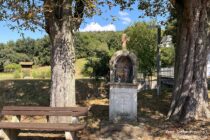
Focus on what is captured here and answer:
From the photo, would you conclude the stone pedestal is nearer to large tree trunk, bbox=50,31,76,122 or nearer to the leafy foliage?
large tree trunk, bbox=50,31,76,122

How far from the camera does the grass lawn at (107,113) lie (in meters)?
8.34

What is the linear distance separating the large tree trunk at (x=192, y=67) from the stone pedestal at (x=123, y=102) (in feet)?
4.21

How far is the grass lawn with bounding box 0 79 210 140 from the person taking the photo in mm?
8344

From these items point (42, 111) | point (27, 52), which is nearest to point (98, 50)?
point (42, 111)

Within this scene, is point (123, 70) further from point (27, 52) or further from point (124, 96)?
point (27, 52)

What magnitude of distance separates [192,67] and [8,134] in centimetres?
556

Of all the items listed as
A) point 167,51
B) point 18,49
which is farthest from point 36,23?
point 18,49

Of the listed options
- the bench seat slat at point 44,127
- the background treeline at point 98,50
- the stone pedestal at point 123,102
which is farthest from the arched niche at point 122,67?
the background treeline at point 98,50

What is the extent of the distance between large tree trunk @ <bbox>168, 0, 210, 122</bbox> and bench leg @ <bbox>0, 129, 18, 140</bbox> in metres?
4.65

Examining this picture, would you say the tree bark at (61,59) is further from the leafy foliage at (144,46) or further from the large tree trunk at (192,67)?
the leafy foliage at (144,46)

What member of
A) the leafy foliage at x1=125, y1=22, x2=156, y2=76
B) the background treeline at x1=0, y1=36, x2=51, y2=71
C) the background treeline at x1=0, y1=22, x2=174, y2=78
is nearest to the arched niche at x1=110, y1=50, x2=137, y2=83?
the background treeline at x1=0, y1=22, x2=174, y2=78

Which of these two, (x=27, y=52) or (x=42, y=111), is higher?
(x=27, y=52)

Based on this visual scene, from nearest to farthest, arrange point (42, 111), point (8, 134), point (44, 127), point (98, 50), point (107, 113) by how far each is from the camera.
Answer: point (44, 127) → point (8, 134) → point (42, 111) → point (107, 113) → point (98, 50)

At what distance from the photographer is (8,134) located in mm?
7355
